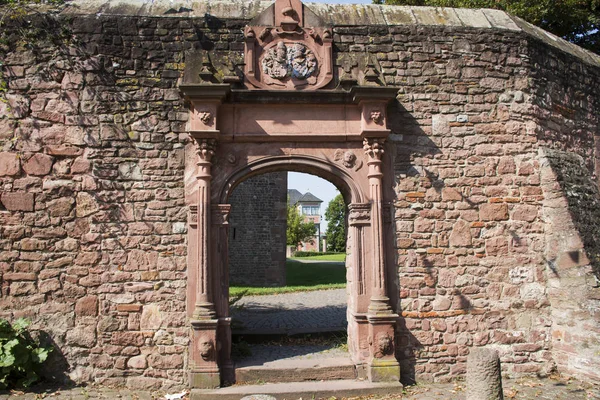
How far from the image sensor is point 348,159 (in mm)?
6105

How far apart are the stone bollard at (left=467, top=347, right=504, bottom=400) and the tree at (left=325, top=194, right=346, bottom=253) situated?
4692 cm

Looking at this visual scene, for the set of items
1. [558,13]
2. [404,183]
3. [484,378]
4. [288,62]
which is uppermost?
[558,13]

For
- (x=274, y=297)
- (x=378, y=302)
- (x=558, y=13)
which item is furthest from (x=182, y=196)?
(x=558, y=13)

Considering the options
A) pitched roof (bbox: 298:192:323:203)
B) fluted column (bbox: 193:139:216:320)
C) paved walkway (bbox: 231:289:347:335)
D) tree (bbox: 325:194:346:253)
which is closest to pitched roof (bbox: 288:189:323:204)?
pitched roof (bbox: 298:192:323:203)

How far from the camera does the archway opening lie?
626 centimetres

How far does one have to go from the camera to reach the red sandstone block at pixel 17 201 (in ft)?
19.0

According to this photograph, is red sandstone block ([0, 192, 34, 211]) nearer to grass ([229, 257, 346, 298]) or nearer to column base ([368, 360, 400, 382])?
column base ([368, 360, 400, 382])

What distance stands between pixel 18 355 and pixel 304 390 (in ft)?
11.0

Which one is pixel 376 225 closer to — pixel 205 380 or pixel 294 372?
pixel 294 372

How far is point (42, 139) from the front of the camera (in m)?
5.90

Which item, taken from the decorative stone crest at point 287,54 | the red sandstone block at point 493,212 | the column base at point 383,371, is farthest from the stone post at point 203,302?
the red sandstone block at point 493,212

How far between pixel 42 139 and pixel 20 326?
7.64ft

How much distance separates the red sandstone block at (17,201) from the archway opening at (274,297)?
3.08 meters

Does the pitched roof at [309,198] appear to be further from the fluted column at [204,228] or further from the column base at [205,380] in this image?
the column base at [205,380]
